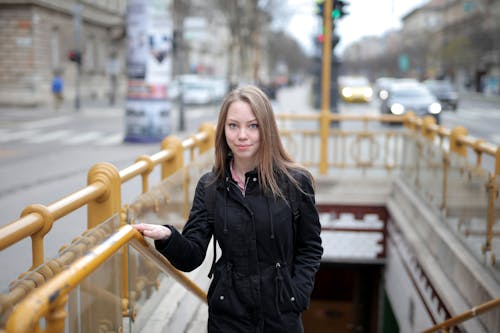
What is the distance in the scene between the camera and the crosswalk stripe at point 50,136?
18.0 meters

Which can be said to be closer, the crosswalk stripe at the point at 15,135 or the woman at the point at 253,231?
the woman at the point at 253,231

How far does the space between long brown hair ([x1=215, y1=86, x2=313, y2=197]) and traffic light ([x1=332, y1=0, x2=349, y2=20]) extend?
9.73 metres

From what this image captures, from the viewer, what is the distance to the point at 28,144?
16891mm

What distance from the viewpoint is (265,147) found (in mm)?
2664

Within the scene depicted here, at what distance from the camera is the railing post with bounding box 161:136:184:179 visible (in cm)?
539

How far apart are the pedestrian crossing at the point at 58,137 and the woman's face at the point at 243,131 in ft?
49.0

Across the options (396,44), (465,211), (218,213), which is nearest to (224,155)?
(218,213)

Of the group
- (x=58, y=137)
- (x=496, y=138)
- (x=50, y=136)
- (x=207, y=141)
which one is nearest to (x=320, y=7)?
(x=207, y=141)

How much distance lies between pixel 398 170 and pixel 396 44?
3936 inches

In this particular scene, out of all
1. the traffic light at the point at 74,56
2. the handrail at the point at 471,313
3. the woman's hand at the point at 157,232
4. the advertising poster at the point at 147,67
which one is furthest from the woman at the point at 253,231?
the traffic light at the point at 74,56

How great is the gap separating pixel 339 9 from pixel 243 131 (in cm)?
1015

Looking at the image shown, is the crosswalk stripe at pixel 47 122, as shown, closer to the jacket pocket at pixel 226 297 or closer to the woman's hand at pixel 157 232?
the woman's hand at pixel 157 232

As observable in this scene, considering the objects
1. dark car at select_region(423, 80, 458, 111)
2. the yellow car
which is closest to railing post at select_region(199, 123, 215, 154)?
dark car at select_region(423, 80, 458, 111)

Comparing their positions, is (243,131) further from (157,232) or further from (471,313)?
(471,313)
